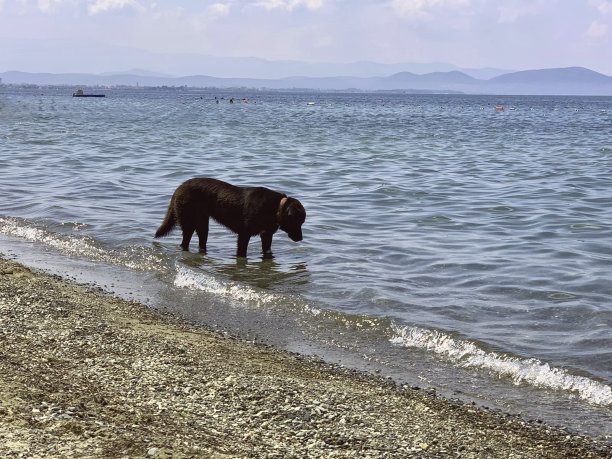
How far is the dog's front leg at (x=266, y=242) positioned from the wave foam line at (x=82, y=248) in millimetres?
1697

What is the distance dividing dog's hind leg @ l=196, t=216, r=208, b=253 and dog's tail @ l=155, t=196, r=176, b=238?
494 mm

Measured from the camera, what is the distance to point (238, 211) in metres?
12.3

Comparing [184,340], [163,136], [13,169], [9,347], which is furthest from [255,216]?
[163,136]

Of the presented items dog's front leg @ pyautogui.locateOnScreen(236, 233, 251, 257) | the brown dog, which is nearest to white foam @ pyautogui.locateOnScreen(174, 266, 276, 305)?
dog's front leg @ pyautogui.locateOnScreen(236, 233, 251, 257)

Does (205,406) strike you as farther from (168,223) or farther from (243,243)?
(168,223)

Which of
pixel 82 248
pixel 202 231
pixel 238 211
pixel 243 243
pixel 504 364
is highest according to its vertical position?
pixel 238 211

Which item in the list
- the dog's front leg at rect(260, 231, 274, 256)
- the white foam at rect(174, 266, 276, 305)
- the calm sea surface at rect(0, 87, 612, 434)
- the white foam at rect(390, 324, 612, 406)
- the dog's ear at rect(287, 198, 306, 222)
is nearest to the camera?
the white foam at rect(390, 324, 612, 406)

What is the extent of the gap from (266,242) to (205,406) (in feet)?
22.6

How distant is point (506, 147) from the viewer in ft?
120

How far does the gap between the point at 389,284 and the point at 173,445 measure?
21.0ft

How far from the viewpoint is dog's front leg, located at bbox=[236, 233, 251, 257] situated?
12.4 meters

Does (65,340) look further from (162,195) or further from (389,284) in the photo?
(162,195)

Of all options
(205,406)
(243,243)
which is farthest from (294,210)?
(205,406)

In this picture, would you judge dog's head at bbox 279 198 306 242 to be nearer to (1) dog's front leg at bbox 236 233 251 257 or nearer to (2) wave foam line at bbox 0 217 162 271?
(1) dog's front leg at bbox 236 233 251 257
